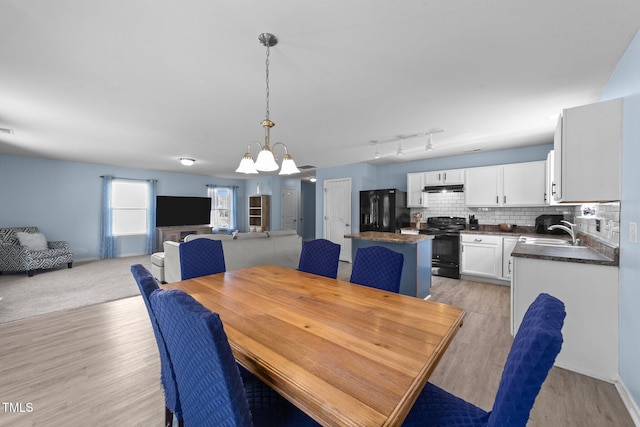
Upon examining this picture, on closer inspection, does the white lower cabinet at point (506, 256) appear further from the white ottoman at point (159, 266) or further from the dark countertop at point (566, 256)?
the white ottoman at point (159, 266)

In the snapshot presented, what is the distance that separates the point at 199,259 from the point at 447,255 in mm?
4195

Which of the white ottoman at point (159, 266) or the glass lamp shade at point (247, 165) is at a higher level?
the glass lamp shade at point (247, 165)

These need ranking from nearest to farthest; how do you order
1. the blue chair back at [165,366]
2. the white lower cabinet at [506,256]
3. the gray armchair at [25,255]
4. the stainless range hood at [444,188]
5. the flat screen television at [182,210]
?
1. the blue chair back at [165,366]
2. the white lower cabinet at [506,256]
3. the gray armchair at [25,255]
4. the stainless range hood at [444,188]
5. the flat screen television at [182,210]

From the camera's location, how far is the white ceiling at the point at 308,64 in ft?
5.19

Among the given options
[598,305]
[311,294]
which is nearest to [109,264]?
[311,294]

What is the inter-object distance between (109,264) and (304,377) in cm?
703

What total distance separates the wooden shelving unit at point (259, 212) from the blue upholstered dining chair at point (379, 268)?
21.7 ft

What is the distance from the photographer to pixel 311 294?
70.1 inches

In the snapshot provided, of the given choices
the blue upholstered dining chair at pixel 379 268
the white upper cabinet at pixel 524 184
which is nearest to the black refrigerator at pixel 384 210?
the white upper cabinet at pixel 524 184

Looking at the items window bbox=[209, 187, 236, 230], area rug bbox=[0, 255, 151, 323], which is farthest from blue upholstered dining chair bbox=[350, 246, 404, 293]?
window bbox=[209, 187, 236, 230]

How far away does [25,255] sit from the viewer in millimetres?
4922

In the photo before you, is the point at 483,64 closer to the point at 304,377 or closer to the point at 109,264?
the point at 304,377

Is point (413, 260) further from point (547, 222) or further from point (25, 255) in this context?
point (25, 255)

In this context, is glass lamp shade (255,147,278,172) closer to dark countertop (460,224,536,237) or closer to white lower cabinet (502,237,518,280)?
dark countertop (460,224,536,237)
